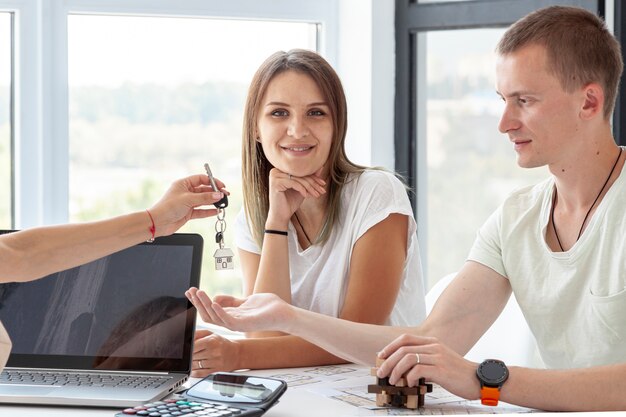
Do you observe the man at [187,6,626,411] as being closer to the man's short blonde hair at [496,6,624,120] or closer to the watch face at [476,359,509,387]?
the man's short blonde hair at [496,6,624,120]

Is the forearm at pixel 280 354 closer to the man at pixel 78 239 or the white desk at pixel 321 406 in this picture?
the white desk at pixel 321 406

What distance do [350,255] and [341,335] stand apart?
38 centimetres

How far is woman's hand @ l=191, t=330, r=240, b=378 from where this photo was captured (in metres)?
1.80

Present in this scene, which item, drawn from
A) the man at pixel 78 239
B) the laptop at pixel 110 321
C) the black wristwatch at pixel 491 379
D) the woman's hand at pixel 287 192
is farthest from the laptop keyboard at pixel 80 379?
the woman's hand at pixel 287 192

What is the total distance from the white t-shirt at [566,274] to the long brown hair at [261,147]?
0.48 metres

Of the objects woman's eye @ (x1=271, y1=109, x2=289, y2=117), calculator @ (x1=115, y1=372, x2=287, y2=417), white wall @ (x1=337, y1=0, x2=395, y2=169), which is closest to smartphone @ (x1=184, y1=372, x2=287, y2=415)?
calculator @ (x1=115, y1=372, x2=287, y2=417)

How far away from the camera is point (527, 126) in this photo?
1.74 m

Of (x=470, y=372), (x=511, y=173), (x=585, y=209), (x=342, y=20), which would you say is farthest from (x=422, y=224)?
(x=470, y=372)

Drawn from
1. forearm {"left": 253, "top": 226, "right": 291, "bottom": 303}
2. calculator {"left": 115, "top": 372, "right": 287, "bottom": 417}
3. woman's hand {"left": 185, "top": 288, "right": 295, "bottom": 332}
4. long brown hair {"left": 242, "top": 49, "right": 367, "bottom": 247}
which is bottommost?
calculator {"left": 115, "top": 372, "right": 287, "bottom": 417}

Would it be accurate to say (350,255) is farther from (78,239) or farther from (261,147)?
(78,239)

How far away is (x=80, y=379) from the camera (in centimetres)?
161

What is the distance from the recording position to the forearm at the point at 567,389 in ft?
4.88

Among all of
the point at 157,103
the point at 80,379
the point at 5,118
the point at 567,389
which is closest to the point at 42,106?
the point at 5,118

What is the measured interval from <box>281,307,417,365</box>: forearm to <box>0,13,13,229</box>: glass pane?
57.6 inches
